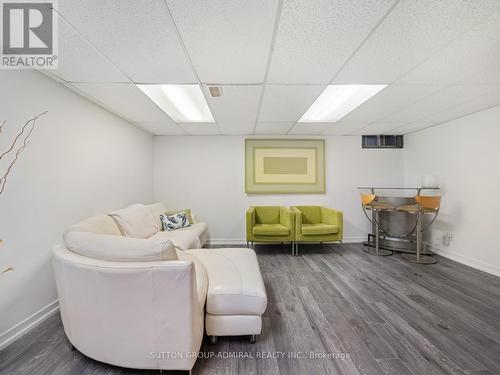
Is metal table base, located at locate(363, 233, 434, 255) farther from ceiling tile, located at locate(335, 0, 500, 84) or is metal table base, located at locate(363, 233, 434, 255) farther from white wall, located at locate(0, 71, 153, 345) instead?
white wall, located at locate(0, 71, 153, 345)

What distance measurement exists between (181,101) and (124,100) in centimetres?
67

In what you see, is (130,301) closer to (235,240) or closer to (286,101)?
(286,101)

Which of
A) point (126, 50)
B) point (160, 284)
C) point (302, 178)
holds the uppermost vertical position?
point (126, 50)

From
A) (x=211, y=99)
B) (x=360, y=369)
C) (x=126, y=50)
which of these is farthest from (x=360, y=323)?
(x=126, y=50)

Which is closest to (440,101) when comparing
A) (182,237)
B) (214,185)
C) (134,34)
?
(134,34)

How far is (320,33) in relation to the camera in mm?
1385

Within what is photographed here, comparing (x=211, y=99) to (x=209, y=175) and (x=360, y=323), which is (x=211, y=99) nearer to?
(x=209, y=175)

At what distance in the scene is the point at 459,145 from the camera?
3193 millimetres

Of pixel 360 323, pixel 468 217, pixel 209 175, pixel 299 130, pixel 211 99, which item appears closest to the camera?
pixel 360 323

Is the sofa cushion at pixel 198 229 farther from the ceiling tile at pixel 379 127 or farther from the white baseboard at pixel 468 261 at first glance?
the white baseboard at pixel 468 261

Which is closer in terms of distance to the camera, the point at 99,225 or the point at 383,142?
the point at 99,225

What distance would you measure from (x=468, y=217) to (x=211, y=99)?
4.20m

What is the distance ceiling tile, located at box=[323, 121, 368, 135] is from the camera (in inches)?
139

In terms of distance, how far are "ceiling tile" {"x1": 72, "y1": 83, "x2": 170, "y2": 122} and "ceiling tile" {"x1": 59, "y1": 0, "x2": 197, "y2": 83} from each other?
1.30 ft
